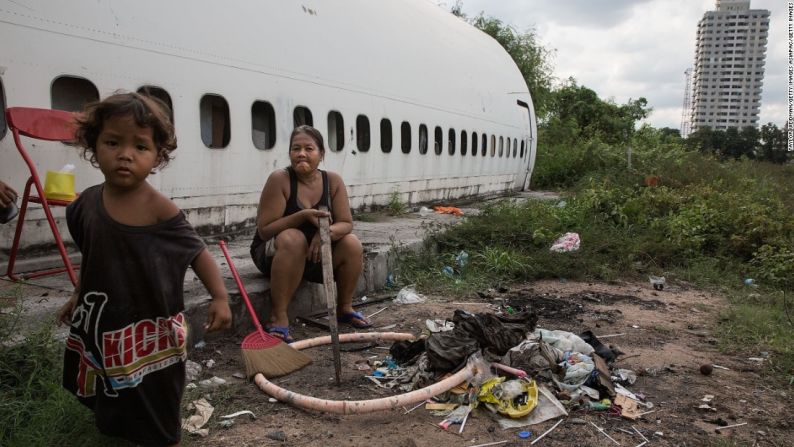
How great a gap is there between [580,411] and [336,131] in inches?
241

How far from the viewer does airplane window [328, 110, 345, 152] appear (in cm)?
834

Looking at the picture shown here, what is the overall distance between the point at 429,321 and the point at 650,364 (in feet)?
4.93

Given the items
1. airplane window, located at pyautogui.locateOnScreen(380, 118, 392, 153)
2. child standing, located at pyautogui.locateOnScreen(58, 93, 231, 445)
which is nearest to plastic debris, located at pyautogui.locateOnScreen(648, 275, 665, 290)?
airplane window, located at pyautogui.locateOnScreen(380, 118, 392, 153)

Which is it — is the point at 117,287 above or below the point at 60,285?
above

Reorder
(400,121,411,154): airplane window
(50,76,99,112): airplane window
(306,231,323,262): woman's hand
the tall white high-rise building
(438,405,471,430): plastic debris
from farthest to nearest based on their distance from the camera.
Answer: the tall white high-rise building < (400,121,411,154): airplane window < (50,76,99,112): airplane window < (306,231,323,262): woman's hand < (438,405,471,430): plastic debris

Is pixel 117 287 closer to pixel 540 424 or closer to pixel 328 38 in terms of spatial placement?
pixel 540 424

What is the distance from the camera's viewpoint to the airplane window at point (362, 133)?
8.87 m

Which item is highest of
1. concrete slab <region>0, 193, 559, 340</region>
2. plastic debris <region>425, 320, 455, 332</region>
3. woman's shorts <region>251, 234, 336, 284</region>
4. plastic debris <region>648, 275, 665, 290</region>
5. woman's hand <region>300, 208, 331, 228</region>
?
woman's hand <region>300, 208, 331, 228</region>

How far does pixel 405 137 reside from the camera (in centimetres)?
1036

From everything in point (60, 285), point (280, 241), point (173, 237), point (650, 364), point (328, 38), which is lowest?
point (650, 364)

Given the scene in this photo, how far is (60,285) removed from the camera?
4.07m

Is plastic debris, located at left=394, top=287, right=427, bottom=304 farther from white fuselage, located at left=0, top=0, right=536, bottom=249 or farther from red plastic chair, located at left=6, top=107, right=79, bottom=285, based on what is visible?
red plastic chair, located at left=6, top=107, right=79, bottom=285

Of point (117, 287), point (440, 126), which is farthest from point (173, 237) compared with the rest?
point (440, 126)

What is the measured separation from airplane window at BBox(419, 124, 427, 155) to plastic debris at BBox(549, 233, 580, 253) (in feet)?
13.5
